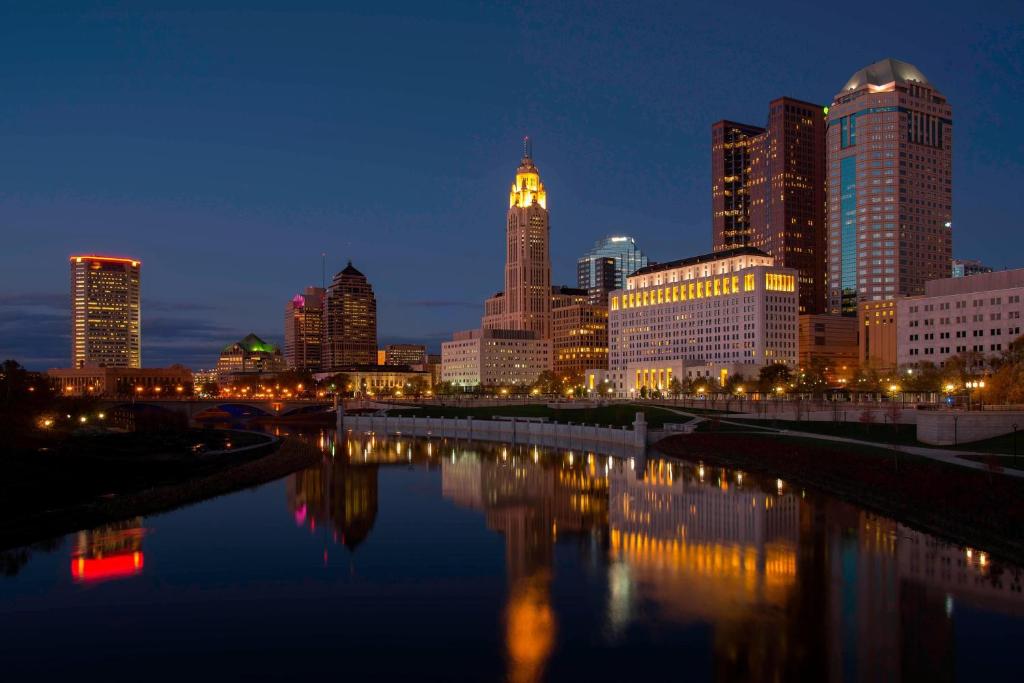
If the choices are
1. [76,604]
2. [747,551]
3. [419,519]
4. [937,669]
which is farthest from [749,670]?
[419,519]

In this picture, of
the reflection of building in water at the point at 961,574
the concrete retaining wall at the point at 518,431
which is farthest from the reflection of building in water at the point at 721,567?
the concrete retaining wall at the point at 518,431

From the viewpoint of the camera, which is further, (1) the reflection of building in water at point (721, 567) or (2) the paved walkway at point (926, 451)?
(2) the paved walkway at point (926, 451)

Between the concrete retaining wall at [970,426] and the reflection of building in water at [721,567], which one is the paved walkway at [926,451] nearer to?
the concrete retaining wall at [970,426]

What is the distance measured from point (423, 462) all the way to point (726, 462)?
99.3ft

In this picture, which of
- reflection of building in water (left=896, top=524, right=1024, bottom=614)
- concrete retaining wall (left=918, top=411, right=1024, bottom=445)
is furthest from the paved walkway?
reflection of building in water (left=896, top=524, right=1024, bottom=614)

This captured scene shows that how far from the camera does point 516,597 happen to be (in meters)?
30.0

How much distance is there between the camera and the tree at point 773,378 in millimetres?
151750

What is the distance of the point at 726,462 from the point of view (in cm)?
7119

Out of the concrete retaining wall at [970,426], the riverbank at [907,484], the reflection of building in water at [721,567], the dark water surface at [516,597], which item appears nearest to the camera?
the dark water surface at [516,597]

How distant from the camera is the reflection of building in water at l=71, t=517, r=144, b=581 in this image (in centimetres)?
3309

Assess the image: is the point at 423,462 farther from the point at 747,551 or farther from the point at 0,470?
the point at 747,551

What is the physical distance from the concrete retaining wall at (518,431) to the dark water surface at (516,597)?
1687 inches

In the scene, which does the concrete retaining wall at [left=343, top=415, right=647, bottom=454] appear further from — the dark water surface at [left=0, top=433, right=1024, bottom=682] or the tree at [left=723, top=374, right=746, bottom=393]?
the tree at [left=723, top=374, right=746, bottom=393]

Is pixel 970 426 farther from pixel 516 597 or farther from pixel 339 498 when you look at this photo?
pixel 339 498
